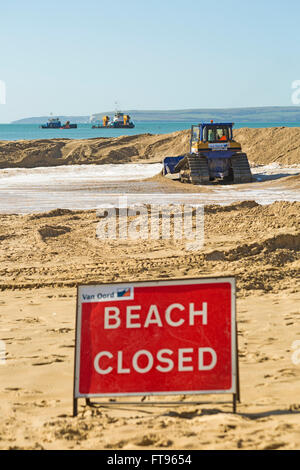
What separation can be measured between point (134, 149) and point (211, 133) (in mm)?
19089

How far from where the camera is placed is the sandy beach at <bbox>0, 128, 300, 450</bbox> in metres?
4.40

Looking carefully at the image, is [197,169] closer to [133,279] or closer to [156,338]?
[133,279]

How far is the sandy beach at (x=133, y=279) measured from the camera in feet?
14.4

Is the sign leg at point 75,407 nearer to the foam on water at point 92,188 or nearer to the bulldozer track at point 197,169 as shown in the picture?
the foam on water at point 92,188

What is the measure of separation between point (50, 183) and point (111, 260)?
53.6 feet

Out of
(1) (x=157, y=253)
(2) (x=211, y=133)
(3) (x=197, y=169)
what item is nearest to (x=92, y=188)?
(3) (x=197, y=169)

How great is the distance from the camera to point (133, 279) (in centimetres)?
998

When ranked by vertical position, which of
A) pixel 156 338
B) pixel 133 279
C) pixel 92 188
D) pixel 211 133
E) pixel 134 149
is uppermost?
pixel 211 133

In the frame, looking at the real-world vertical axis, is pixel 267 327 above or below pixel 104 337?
below

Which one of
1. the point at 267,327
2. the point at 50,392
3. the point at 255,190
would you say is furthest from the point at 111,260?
the point at 255,190

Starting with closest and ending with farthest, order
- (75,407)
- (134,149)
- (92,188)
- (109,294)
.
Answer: (75,407), (109,294), (92,188), (134,149)

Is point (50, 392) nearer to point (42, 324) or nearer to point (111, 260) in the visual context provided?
point (42, 324)

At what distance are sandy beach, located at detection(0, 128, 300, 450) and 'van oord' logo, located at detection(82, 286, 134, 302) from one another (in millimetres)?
835

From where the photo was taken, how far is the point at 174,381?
4840mm
